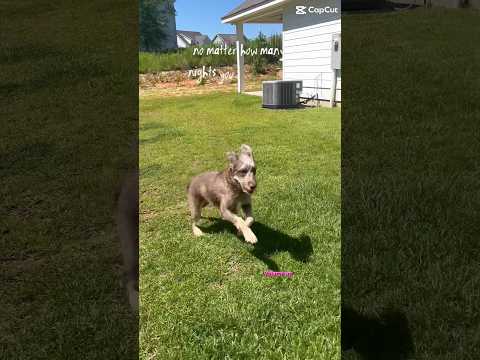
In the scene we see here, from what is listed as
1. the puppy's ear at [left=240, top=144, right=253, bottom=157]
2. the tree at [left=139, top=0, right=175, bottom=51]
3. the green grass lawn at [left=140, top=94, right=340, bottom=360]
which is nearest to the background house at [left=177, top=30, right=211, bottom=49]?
the tree at [left=139, top=0, right=175, bottom=51]

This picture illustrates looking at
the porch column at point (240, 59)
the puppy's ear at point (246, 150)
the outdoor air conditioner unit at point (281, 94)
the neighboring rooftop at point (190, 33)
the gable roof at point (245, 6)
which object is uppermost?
the gable roof at point (245, 6)

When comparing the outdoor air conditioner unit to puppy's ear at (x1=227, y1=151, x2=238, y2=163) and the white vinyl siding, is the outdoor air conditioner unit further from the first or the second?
puppy's ear at (x1=227, y1=151, x2=238, y2=163)

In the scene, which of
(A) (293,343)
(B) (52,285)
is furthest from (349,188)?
(B) (52,285)

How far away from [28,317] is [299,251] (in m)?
2.11

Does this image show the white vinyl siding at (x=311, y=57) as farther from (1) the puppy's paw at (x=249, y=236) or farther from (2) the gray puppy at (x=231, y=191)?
(1) the puppy's paw at (x=249, y=236)

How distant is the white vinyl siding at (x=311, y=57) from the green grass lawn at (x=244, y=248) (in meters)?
0.18

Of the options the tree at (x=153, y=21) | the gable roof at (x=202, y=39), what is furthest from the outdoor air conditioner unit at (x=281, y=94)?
the tree at (x=153, y=21)

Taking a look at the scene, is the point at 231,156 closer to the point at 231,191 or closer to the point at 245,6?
the point at 231,191

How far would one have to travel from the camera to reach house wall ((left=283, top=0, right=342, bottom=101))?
213 centimetres

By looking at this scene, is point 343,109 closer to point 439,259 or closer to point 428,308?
point 428,308

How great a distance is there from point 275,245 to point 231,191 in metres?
0.39

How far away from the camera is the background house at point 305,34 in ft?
7.02

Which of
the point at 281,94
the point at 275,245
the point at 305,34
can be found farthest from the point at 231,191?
the point at 305,34

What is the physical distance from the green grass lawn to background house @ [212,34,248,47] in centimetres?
30
